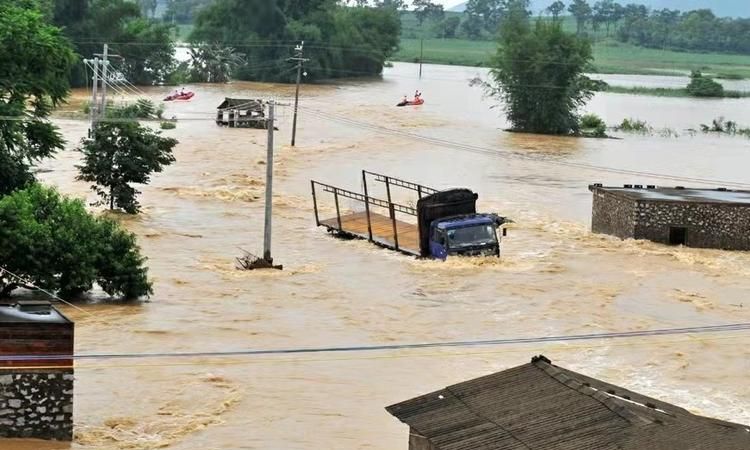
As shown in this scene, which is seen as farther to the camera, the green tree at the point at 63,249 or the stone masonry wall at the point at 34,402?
the green tree at the point at 63,249

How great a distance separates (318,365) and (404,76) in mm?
106817

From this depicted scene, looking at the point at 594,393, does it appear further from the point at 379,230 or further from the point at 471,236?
the point at 379,230

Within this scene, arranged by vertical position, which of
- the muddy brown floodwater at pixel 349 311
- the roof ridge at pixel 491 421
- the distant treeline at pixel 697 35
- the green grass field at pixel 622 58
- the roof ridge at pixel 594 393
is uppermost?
the distant treeline at pixel 697 35

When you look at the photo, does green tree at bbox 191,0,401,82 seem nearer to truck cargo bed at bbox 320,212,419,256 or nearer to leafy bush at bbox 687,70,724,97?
leafy bush at bbox 687,70,724,97

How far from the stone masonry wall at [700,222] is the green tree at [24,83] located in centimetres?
1744

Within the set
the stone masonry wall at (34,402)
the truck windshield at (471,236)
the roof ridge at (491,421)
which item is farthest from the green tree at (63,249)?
the roof ridge at (491,421)

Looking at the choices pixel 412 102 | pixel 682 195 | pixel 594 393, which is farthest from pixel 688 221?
pixel 412 102

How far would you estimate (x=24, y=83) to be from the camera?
34.1 meters

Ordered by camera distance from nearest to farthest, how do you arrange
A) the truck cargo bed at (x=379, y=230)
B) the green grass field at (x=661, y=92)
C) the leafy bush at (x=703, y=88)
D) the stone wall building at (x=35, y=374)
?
1. the stone wall building at (x=35, y=374)
2. the truck cargo bed at (x=379, y=230)
3. the leafy bush at (x=703, y=88)
4. the green grass field at (x=661, y=92)

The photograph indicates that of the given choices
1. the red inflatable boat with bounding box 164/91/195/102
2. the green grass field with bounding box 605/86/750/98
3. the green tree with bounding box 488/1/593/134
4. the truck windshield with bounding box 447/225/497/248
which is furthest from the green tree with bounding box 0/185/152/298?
the green grass field with bounding box 605/86/750/98

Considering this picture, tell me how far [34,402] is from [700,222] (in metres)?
24.5

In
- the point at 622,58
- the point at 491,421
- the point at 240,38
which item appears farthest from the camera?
the point at 622,58

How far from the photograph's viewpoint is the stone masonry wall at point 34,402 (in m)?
16.4

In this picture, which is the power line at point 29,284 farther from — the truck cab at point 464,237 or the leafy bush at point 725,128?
the leafy bush at point 725,128
